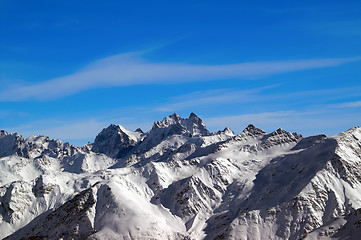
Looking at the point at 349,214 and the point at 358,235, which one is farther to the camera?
the point at 349,214

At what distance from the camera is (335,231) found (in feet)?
627

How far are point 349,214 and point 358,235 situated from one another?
16211mm

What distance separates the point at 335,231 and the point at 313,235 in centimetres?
856

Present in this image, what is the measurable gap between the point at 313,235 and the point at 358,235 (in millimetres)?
18622

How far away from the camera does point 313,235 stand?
7643 inches

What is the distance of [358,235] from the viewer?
181125 millimetres

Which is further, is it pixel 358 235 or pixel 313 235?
pixel 313 235

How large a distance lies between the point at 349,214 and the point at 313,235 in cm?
1702

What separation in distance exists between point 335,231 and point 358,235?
11340 millimetres
